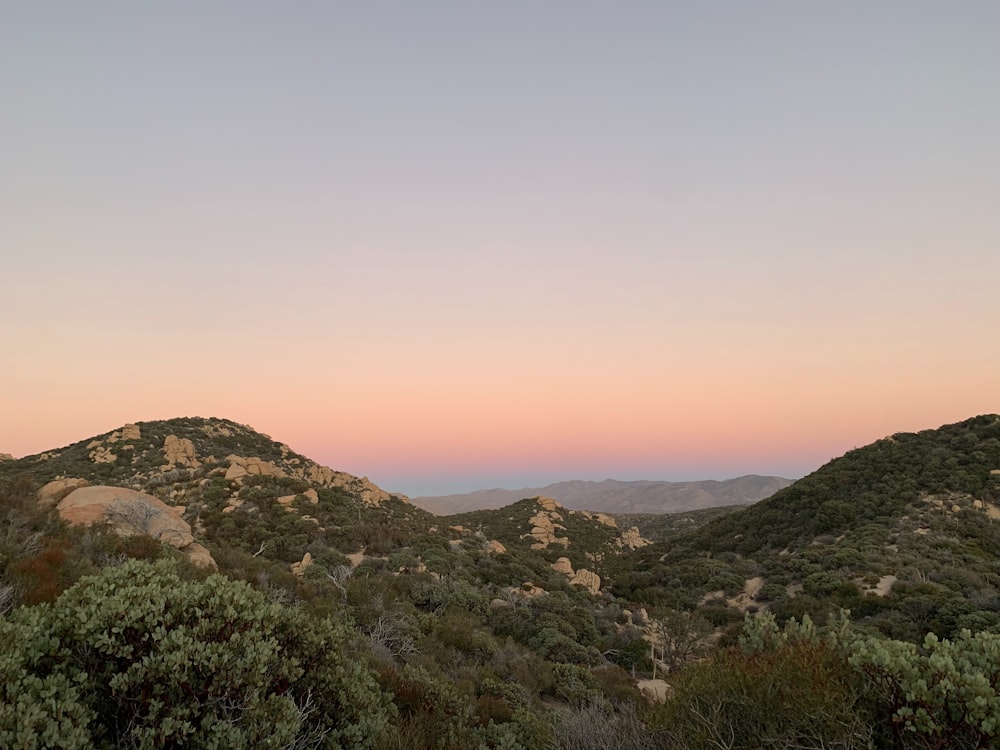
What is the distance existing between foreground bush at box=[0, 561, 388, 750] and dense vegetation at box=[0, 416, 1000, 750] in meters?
0.02

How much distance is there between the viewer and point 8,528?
772cm

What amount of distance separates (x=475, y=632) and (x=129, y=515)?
10.3 metres

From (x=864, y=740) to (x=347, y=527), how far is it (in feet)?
78.7

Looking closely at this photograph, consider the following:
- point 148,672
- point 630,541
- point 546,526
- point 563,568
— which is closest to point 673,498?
point 630,541

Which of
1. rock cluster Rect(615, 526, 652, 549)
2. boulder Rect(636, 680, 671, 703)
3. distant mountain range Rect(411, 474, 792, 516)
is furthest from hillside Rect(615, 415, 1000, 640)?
distant mountain range Rect(411, 474, 792, 516)

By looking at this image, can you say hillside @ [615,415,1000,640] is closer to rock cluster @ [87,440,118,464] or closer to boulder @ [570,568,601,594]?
boulder @ [570,568,601,594]

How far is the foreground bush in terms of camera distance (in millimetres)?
3441

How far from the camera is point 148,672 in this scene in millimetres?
3953

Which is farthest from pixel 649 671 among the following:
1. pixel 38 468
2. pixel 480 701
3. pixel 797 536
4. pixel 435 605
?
pixel 38 468

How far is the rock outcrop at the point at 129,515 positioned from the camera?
11.8 meters

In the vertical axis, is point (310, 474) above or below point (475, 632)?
above

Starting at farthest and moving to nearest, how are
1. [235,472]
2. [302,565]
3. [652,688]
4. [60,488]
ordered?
[235,472]
[302,565]
[60,488]
[652,688]

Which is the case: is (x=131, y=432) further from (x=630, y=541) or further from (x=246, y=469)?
(x=630, y=541)

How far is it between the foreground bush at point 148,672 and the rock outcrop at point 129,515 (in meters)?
7.54
